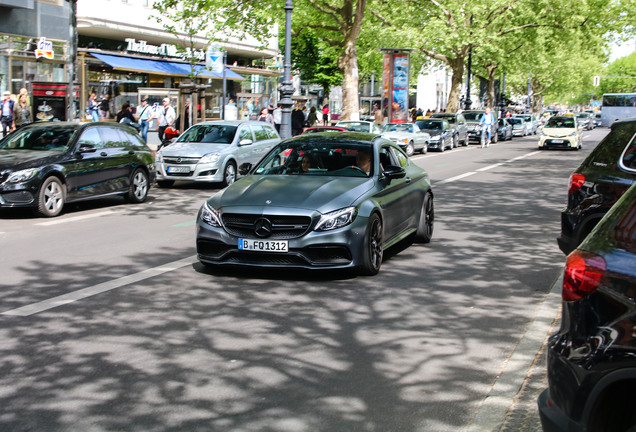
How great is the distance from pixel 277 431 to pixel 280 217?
3930 millimetres

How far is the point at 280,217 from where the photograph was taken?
812 cm

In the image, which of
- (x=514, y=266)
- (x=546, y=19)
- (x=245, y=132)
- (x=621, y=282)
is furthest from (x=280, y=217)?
(x=546, y=19)

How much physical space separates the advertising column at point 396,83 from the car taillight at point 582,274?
36.5 metres

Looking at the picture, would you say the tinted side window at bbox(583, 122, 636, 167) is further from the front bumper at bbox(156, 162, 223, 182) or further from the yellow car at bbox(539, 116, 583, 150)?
the yellow car at bbox(539, 116, 583, 150)

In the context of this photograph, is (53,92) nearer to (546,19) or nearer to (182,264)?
(182,264)

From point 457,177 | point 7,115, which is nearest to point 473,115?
point 457,177

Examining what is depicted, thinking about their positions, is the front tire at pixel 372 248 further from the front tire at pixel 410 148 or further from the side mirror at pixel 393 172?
the front tire at pixel 410 148

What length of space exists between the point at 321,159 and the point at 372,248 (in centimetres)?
144

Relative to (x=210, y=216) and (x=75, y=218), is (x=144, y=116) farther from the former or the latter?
(x=210, y=216)

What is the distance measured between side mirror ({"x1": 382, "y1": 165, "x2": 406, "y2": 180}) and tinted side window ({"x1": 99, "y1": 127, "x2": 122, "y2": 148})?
23.7ft

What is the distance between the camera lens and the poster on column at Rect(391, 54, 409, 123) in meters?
39.3

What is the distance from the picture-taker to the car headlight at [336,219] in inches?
319

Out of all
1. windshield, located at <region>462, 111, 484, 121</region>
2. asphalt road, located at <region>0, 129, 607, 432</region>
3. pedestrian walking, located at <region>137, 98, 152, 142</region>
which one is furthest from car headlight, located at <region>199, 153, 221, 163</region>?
windshield, located at <region>462, 111, 484, 121</region>

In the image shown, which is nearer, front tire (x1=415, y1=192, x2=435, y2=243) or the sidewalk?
the sidewalk
